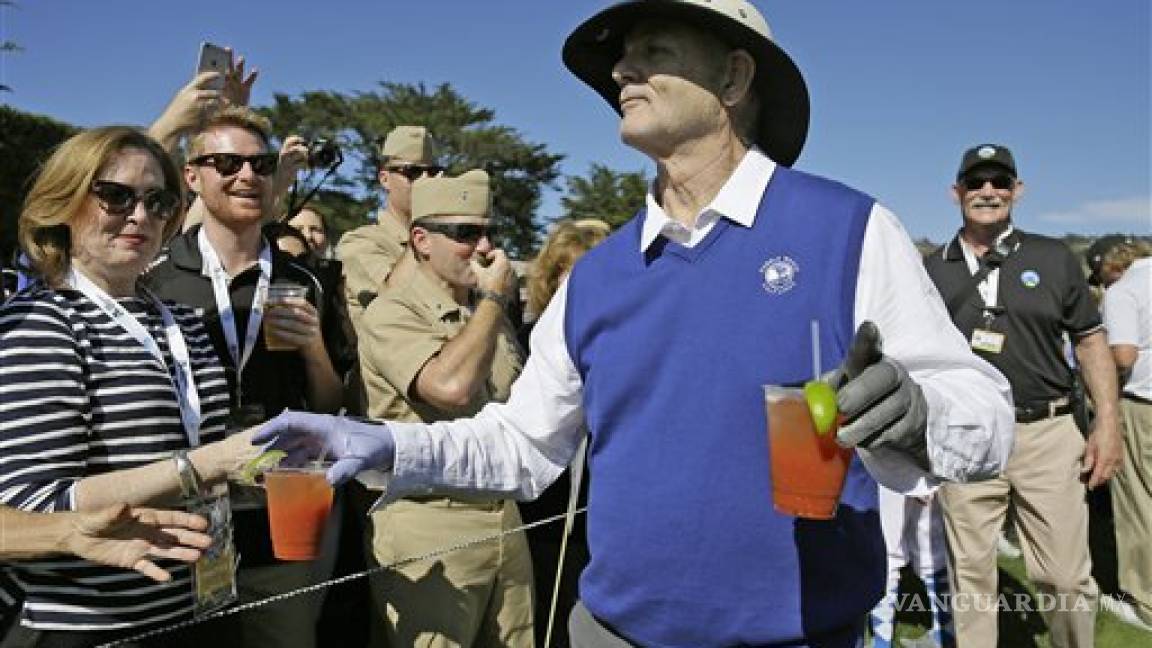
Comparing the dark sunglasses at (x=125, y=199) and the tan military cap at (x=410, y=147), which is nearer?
the dark sunglasses at (x=125, y=199)

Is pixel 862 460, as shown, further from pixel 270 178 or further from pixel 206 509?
pixel 270 178

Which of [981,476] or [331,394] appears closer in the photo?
[981,476]

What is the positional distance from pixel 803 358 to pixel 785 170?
19.8 inches

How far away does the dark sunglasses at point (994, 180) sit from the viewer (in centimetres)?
535

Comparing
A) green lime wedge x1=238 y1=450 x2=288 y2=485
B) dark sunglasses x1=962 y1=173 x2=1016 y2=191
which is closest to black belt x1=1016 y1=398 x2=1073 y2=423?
dark sunglasses x1=962 y1=173 x2=1016 y2=191

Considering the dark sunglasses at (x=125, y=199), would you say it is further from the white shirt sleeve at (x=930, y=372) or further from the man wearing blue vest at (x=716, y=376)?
the white shirt sleeve at (x=930, y=372)

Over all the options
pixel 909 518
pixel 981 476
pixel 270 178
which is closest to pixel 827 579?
pixel 981 476

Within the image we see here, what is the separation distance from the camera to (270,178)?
11.9 ft

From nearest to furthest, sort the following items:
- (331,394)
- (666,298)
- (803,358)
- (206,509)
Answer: (803,358), (666,298), (206,509), (331,394)

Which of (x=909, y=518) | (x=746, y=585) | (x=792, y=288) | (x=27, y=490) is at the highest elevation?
(x=792, y=288)

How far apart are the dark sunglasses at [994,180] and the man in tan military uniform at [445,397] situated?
Answer: 295cm

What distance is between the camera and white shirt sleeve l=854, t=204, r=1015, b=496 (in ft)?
5.74

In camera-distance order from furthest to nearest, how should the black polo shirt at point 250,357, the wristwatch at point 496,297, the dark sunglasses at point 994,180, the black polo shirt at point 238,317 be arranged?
the dark sunglasses at point 994,180 → the wristwatch at point 496,297 → the black polo shirt at point 238,317 → the black polo shirt at point 250,357

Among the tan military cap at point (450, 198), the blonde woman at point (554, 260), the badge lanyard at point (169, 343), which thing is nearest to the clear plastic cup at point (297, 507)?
the badge lanyard at point (169, 343)
